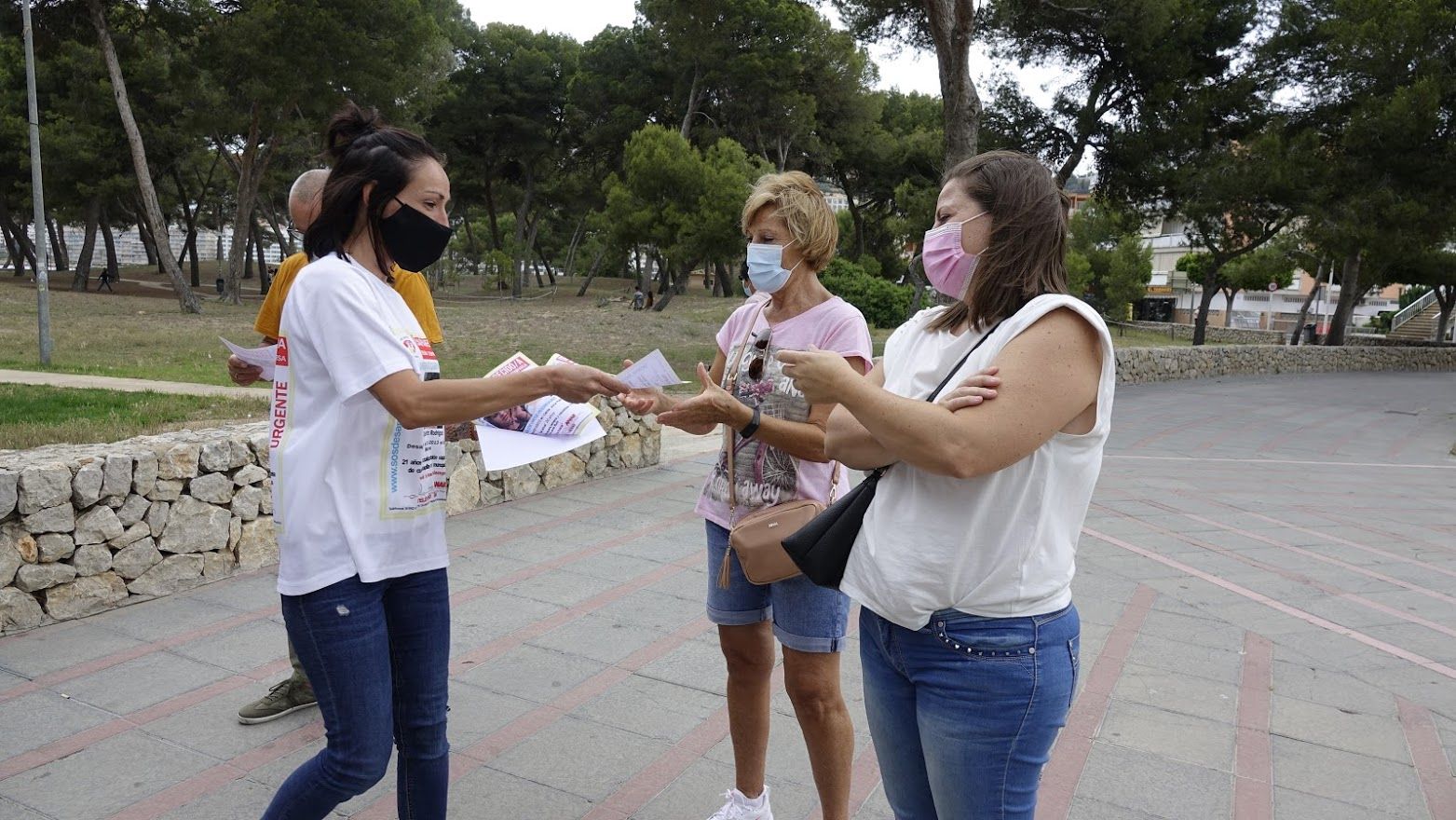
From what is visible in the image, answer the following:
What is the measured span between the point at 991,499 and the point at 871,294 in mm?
21693

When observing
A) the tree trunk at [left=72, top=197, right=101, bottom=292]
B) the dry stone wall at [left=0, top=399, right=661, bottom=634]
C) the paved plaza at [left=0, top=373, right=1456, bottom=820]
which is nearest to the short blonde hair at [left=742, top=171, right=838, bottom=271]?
the paved plaza at [left=0, top=373, right=1456, bottom=820]

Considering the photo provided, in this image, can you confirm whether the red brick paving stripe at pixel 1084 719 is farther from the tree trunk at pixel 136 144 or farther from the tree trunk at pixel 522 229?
the tree trunk at pixel 522 229

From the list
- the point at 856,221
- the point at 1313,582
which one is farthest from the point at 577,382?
the point at 856,221

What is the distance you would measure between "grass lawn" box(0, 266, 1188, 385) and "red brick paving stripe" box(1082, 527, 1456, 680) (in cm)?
874

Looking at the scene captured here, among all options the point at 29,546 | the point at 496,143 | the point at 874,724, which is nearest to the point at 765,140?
the point at 496,143

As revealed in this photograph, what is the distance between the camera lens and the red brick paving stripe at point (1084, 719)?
122 inches

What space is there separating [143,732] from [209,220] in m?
53.2

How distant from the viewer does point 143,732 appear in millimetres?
3355

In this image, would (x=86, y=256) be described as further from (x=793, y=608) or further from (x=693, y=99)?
(x=793, y=608)

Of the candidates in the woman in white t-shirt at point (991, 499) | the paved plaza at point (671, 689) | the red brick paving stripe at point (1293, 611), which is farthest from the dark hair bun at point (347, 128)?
the red brick paving stripe at point (1293, 611)

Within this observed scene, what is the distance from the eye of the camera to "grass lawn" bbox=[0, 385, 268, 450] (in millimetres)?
6098

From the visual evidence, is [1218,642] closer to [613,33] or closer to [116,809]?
[116,809]

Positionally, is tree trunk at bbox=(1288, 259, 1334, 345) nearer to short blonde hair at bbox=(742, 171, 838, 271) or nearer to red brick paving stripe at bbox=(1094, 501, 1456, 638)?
→ red brick paving stripe at bbox=(1094, 501, 1456, 638)

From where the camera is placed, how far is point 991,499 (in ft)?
5.44
